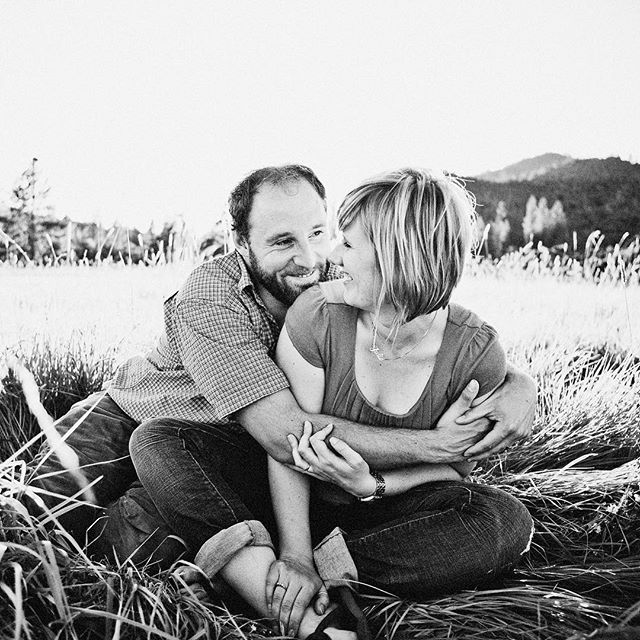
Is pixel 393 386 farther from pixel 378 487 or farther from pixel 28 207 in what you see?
pixel 28 207

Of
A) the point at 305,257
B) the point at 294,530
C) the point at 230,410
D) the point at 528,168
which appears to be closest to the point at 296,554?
Answer: the point at 294,530

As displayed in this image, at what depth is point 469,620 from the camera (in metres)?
2.00

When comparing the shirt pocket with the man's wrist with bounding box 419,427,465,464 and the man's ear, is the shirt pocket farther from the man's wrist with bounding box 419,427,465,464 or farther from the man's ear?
the man's wrist with bounding box 419,427,465,464

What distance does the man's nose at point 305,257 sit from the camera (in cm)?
254

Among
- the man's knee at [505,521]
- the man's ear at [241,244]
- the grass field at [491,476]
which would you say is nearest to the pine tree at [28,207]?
the grass field at [491,476]

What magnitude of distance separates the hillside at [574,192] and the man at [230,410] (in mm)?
6971

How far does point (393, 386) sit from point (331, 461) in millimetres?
321

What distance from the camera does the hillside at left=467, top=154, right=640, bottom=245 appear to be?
916 centimetres

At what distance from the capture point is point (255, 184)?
263 cm

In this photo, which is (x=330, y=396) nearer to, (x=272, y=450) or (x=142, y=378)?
(x=272, y=450)

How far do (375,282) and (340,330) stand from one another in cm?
21

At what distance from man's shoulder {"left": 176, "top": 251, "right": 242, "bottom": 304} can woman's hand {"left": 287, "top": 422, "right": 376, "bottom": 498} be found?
56cm

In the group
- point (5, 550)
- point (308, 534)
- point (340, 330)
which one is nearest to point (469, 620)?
point (308, 534)

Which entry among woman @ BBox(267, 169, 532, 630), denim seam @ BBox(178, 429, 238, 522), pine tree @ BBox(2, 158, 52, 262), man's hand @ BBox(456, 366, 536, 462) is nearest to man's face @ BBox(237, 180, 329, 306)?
woman @ BBox(267, 169, 532, 630)
